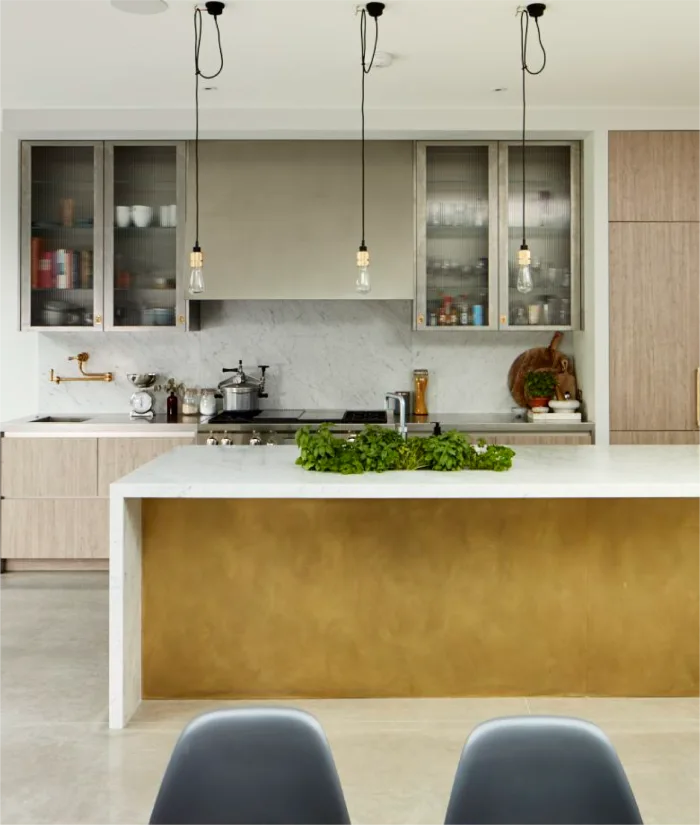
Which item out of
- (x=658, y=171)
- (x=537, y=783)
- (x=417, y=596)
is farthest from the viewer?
(x=658, y=171)

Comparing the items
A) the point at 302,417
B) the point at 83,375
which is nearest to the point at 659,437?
the point at 302,417

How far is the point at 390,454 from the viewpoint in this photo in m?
3.20

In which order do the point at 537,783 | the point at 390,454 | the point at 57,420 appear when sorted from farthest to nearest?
1. the point at 57,420
2. the point at 390,454
3. the point at 537,783

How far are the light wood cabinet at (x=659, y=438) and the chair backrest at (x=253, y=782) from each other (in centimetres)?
411

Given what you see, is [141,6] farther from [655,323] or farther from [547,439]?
[655,323]

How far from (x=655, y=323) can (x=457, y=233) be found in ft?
4.14

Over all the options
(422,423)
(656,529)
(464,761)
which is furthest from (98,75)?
(464,761)

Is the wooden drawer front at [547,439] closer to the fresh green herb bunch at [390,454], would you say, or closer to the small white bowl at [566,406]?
the small white bowl at [566,406]

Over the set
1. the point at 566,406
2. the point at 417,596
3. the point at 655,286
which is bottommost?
the point at 417,596

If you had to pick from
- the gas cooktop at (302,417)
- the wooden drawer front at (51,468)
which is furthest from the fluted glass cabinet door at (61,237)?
the gas cooktop at (302,417)

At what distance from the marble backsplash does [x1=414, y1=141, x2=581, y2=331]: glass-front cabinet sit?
17.4 inches

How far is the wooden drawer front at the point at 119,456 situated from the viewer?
5.29 meters

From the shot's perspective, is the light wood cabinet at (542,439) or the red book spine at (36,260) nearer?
the light wood cabinet at (542,439)

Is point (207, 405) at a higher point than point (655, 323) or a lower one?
lower
